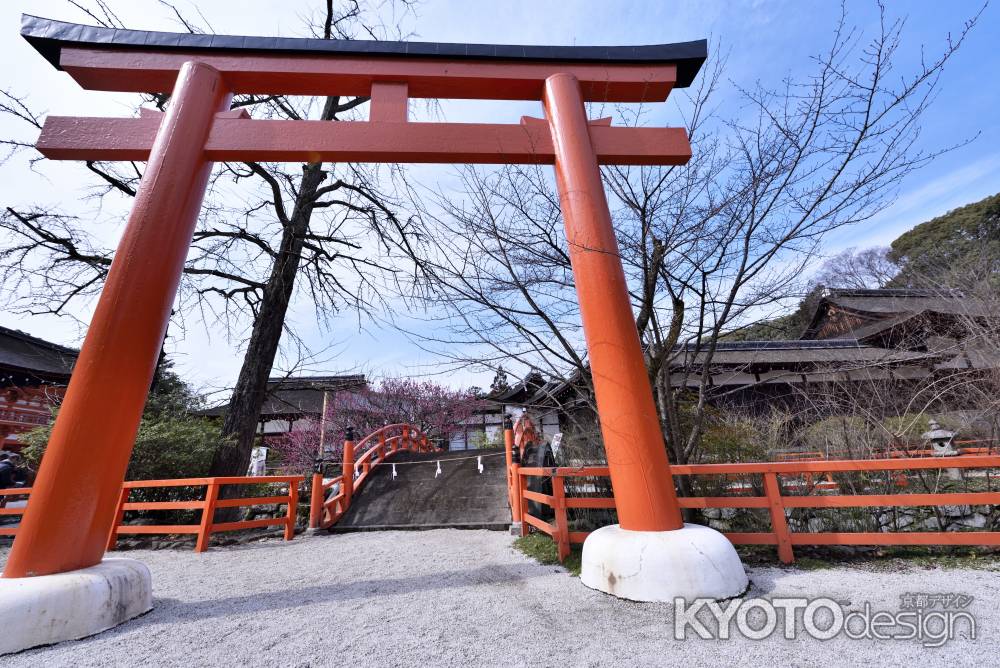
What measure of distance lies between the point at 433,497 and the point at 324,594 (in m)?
4.25

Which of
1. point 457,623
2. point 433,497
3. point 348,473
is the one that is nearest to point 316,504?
point 348,473

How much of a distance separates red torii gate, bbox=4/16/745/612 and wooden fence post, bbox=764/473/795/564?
3.99ft

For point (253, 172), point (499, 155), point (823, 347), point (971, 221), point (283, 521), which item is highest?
point (971, 221)

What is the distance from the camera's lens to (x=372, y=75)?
13.0ft

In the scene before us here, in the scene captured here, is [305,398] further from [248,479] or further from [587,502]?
[587,502]

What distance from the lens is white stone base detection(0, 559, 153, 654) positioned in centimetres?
210

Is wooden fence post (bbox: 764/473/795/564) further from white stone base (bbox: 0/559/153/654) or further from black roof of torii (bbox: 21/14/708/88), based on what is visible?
white stone base (bbox: 0/559/153/654)

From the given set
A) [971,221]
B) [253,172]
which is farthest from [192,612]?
[971,221]

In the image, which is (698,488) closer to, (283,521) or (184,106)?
(283,521)

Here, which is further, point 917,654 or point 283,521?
point 283,521

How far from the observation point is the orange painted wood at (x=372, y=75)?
3.80m

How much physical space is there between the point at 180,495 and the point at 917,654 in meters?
7.77

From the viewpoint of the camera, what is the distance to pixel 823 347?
1501 centimetres

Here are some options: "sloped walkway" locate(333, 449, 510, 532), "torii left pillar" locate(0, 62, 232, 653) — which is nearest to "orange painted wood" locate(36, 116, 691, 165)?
"torii left pillar" locate(0, 62, 232, 653)
